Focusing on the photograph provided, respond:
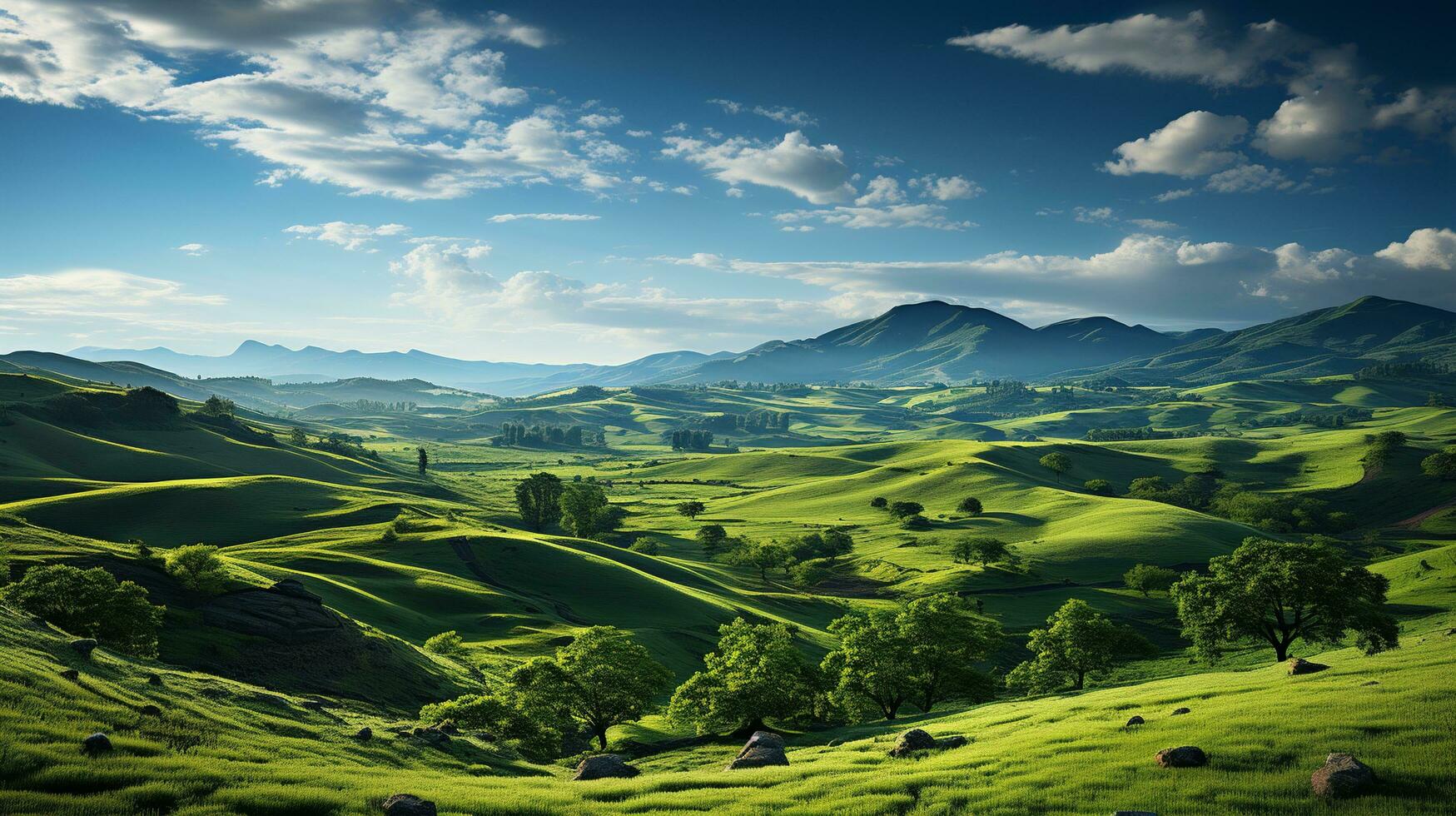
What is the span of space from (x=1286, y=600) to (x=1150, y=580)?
69.5 meters

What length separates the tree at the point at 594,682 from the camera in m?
58.0

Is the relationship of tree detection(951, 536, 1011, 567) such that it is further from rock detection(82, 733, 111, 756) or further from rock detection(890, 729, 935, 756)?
rock detection(82, 733, 111, 756)

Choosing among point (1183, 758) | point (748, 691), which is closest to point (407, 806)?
point (1183, 758)

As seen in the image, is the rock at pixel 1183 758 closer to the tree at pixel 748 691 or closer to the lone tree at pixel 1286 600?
the tree at pixel 748 691

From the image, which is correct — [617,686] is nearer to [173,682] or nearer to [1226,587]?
[173,682]

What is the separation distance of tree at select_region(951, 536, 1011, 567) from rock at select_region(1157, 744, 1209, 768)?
131 meters

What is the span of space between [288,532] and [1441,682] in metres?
161

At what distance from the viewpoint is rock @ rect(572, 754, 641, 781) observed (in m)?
35.7

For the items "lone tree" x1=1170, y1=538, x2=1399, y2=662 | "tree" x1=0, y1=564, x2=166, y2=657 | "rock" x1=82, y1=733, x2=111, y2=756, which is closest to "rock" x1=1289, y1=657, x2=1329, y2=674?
"lone tree" x1=1170, y1=538, x2=1399, y2=662

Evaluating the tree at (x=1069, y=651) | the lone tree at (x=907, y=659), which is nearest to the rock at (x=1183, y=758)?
the lone tree at (x=907, y=659)

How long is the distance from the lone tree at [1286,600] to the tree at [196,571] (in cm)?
9313

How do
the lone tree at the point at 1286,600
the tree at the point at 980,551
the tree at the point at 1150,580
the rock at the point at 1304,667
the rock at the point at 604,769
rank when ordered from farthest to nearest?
the tree at the point at 980,551
the tree at the point at 1150,580
the lone tree at the point at 1286,600
the rock at the point at 1304,667
the rock at the point at 604,769

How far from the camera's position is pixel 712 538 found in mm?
186000

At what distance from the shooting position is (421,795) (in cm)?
2495
